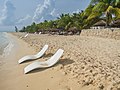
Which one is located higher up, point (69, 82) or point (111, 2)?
point (111, 2)

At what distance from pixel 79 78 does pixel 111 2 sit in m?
24.1

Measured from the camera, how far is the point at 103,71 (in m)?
6.51

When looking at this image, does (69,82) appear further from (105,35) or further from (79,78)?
(105,35)

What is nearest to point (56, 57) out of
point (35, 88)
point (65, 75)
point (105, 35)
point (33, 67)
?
point (33, 67)

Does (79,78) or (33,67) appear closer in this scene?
(79,78)

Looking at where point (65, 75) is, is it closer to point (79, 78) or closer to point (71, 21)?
point (79, 78)

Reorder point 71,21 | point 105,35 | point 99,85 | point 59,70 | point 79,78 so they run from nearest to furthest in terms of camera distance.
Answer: point 99,85
point 79,78
point 59,70
point 105,35
point 71,21

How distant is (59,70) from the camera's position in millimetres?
7918

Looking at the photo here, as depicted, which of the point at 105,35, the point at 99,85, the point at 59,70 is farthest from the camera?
the point at 105,35

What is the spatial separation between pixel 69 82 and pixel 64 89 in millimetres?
408

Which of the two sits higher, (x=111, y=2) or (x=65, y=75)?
(x=111, y=2)

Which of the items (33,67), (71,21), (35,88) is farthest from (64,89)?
(71,21)

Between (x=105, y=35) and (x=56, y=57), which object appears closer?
(x=56, y=57)

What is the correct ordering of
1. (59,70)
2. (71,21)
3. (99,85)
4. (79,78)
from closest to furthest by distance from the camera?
(99,85) → (79,78) → (59,70) → (71,21)
